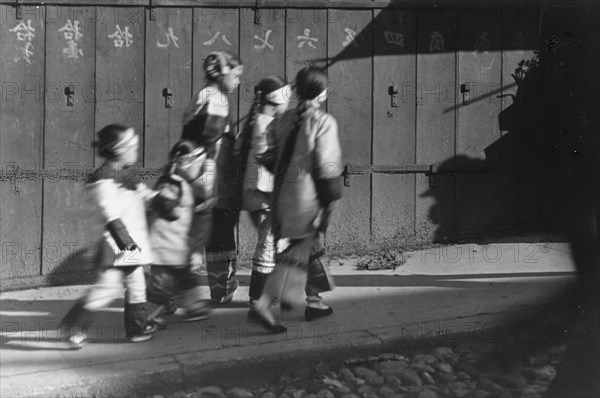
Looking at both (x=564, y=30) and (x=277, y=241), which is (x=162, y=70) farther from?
(x=564, y=30)

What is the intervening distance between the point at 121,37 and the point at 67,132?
0.85m

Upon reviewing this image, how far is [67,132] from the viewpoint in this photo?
6.34m

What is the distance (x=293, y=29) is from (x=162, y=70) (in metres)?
1.10

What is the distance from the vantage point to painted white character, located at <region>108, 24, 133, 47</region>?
20.8 ft

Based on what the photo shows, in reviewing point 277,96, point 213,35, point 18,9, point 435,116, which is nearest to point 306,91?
Result: point 277,96

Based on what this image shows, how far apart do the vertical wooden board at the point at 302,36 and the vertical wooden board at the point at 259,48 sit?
1.9 inches

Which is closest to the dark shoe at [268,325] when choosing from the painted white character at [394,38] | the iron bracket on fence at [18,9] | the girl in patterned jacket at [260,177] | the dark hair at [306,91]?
the girl in patterned jacket at [260,177]

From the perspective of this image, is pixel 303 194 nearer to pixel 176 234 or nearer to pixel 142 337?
pixel 176 234

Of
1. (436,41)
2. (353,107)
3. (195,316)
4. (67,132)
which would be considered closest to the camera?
(195,316)

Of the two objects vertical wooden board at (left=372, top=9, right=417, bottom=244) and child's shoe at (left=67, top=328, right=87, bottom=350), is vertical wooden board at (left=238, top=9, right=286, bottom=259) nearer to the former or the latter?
vertical wooden board at (left=372, top=9, right=417, bottom=244)

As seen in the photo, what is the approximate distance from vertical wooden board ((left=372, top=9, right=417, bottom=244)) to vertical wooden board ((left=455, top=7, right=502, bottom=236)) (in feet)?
1.42

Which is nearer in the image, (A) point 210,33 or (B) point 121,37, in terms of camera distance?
(B) point 121,37

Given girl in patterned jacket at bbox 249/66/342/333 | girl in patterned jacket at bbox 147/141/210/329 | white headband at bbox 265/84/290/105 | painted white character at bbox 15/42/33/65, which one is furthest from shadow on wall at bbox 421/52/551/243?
painted white character at bbox 15/42/33/65

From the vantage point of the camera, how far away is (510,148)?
7098 mm
